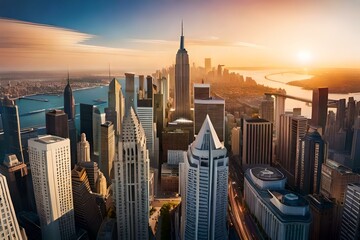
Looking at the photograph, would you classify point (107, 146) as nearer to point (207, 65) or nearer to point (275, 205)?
point (207, 65)

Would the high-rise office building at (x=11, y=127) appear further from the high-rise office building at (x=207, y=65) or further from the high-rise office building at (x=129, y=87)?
the high-rise office building at (x=207, y=65)

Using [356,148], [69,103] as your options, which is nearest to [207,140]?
[69,103]

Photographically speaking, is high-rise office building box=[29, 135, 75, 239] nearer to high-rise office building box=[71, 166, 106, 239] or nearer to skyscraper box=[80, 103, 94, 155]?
high-rise office building box=[71, 166, 106, 239]

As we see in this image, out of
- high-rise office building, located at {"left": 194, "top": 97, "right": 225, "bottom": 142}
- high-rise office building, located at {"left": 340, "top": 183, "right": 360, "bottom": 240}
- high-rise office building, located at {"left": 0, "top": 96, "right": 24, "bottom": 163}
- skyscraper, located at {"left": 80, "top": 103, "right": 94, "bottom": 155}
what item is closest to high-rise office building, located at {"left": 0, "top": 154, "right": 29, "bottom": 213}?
high-rise office building, located at {"left": 0, "top": 96, "right": 24, "bottom": 163}

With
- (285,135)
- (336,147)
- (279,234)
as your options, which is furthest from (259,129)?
(279,234)

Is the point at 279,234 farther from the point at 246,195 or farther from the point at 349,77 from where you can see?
the point at 349,77

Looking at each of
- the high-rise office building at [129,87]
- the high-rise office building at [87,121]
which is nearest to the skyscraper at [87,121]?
the high-rise office building at [87,121]
